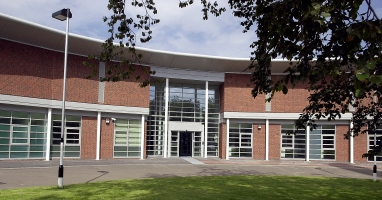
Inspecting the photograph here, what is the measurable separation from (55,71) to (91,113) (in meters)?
4.17

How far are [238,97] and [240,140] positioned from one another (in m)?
3.91

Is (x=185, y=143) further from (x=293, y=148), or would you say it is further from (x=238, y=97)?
(x=293, y=148)

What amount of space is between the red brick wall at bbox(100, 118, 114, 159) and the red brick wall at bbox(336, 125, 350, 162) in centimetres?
1954

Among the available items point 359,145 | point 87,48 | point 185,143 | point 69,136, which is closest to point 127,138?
point 69,136

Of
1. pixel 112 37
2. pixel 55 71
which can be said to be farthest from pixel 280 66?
pixel 112 37

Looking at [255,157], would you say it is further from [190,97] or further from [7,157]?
[7,157]

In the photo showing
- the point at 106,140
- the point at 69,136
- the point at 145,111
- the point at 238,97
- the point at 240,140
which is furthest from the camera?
the point at 240,140

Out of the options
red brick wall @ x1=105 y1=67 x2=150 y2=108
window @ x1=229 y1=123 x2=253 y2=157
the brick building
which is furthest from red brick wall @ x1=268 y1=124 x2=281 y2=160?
red brick wall @ x1=105 y1=67 x2=150 y2=108

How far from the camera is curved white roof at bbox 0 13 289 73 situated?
23.4m

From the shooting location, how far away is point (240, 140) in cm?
3422

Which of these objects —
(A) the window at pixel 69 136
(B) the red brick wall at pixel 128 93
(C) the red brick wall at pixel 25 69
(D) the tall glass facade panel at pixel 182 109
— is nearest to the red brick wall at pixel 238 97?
(D) the tall glass facade panel at pixel 182 109

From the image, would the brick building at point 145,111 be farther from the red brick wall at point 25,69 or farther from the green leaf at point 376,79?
the green leaf at point 376,79

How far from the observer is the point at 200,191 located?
1273cm

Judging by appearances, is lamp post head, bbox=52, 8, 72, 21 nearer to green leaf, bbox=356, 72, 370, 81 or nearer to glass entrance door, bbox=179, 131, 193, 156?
green leaf, bbox=356, 72, 370, 81
